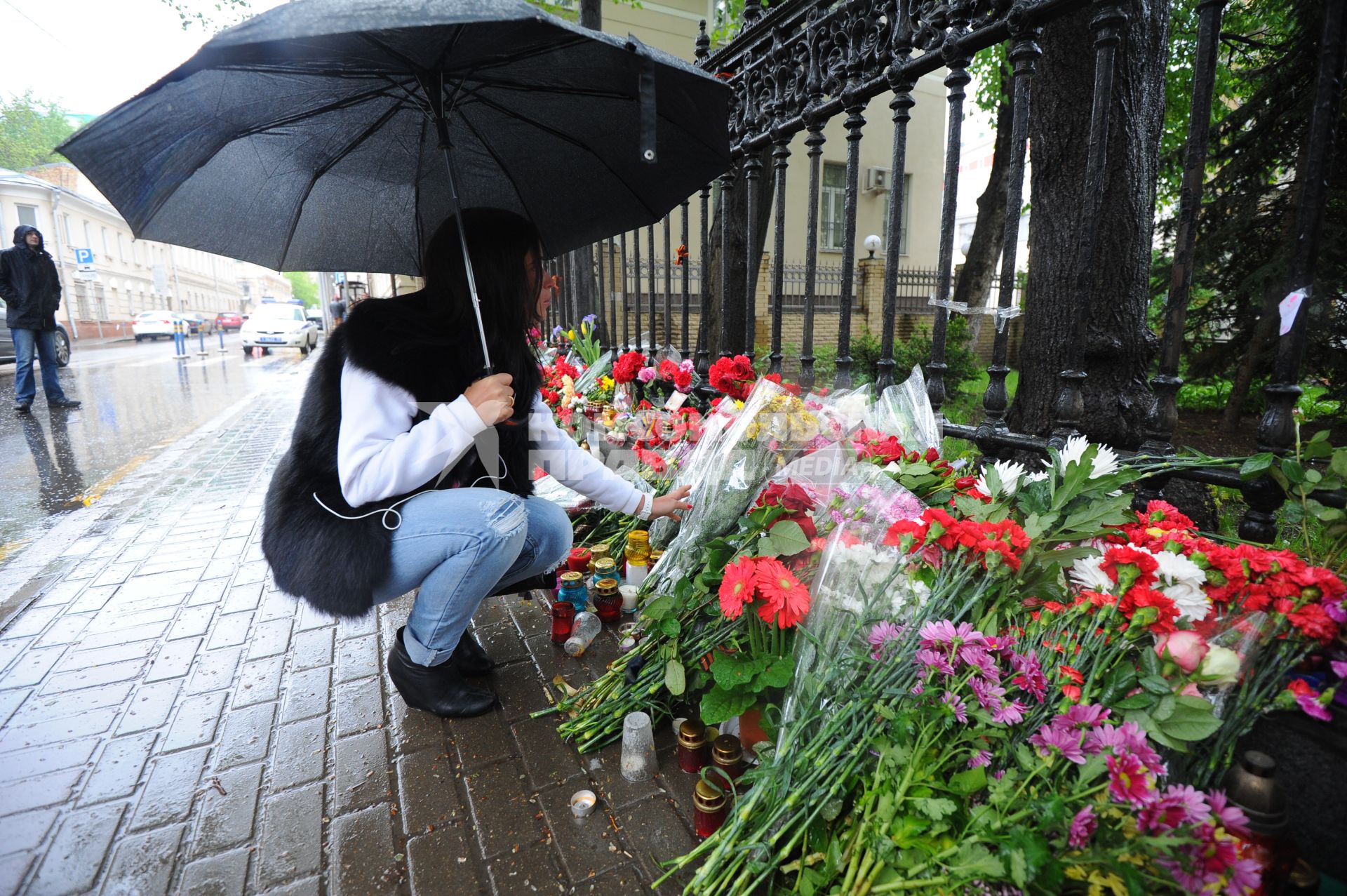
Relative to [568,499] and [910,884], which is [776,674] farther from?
[568,499]

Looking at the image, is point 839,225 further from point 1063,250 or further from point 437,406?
point 437,406

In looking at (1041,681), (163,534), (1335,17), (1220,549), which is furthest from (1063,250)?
(163,534)

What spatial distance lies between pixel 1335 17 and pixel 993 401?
3.81ft

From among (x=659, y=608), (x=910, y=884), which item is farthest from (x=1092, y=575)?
(x=659, y=608)

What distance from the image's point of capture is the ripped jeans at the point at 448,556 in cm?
217

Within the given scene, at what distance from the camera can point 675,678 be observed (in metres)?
2.00

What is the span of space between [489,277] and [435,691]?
143cm

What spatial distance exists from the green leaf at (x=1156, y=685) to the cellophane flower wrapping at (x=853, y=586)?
0.46 metres

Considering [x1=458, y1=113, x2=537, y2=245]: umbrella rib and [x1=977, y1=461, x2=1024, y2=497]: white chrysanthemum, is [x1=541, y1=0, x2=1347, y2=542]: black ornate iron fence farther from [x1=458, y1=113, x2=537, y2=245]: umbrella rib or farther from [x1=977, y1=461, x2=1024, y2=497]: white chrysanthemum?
[x1=458, y1=113, x2=537, y2=245]: umbrella rib

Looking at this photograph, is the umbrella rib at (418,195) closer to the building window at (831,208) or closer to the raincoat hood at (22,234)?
the raincoat hood at (22,234)

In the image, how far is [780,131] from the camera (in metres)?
3.14

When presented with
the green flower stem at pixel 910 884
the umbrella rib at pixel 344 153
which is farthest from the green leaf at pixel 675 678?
the umbrella rib at pixel 344 153

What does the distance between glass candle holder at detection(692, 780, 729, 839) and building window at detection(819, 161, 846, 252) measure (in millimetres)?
19634

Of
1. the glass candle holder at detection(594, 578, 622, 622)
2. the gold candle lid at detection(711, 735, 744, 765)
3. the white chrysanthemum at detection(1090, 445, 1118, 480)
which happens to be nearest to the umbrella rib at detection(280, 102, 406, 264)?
the glass candle holder at detection(594, 578, 622, 622)
